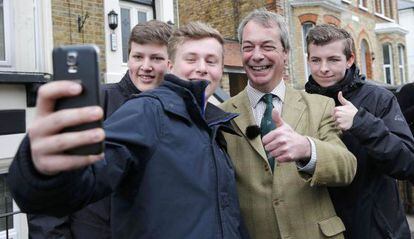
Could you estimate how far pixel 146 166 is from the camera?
1317 mm

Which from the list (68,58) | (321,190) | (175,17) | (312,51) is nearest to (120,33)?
(175,17)

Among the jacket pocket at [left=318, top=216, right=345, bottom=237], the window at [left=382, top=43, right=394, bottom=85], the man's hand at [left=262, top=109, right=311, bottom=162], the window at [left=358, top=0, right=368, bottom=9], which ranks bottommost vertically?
the jacket pocket at [left=318, top=216, right=345, bottom=237]

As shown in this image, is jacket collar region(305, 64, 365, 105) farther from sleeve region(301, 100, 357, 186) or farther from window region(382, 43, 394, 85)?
window region(382, 43, 394, 85)

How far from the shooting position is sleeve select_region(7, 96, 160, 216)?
944 millimetres

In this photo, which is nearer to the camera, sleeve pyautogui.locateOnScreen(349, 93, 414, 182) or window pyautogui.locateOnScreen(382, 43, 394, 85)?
sleeve pyautogui.locateOnScreen(349, 93, 414, 182)

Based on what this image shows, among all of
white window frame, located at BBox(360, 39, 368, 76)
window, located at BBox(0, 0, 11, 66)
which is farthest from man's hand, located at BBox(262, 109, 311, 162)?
white window frame, located at BBox(360, 39, 368, 76)

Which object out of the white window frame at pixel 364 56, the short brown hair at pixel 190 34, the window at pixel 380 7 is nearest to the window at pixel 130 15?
the short brown hair at pixel 190 34

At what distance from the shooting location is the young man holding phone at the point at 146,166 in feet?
2.88

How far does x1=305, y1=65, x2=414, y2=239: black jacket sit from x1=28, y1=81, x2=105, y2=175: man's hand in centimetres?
151

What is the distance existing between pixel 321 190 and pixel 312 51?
1.00m

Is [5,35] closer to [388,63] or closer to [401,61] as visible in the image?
[388,63]

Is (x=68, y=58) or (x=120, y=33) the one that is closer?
(x=68, y=58)

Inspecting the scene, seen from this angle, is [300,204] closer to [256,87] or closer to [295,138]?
[295,138]

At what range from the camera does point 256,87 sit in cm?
222
